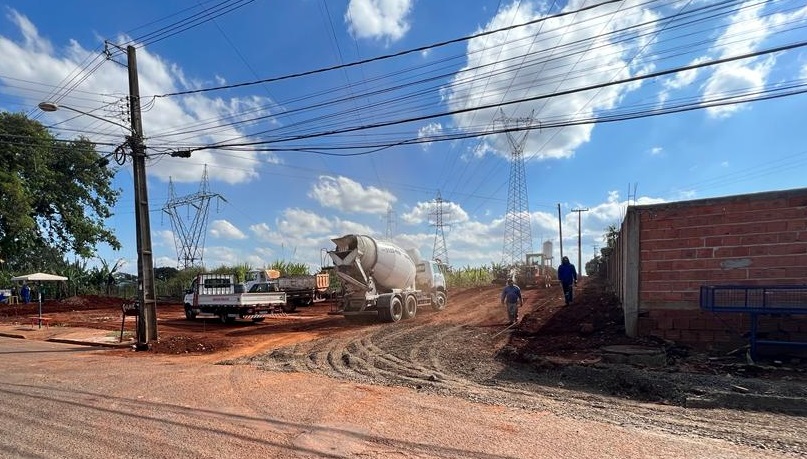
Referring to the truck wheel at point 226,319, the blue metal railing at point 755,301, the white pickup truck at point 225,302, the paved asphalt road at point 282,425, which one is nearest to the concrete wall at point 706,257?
the blue metal railing at point 755,301

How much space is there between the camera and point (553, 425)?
6391 mm

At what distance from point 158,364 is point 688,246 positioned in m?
12.1

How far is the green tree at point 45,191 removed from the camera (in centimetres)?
3353

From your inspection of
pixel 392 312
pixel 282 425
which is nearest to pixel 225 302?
pixel 392 312

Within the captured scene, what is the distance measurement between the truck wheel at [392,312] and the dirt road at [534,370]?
52.0 inches

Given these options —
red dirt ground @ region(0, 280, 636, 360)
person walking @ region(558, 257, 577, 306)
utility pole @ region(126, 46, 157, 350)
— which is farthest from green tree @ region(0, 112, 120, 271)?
person walking @ region(558, 257, 577, 306)

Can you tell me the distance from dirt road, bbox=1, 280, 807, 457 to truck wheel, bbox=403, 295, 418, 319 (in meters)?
2.19

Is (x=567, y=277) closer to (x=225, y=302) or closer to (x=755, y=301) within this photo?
(x=755, y=301)

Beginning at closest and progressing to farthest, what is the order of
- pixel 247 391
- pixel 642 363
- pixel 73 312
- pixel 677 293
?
pixel 247 391
pixel 642 363
pixel 677 293
pixel 73 312

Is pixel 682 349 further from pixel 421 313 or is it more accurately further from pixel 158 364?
pixel 421 313

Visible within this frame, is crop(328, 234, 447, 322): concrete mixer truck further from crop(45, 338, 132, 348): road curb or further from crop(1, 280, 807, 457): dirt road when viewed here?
crop(45, 338, 132, 348): road curb

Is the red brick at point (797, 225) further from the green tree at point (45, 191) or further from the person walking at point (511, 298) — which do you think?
the green tree at point (45, 191)

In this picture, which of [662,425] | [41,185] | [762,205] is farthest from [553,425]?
[41,185]

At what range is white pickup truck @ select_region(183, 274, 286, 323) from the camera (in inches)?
874
